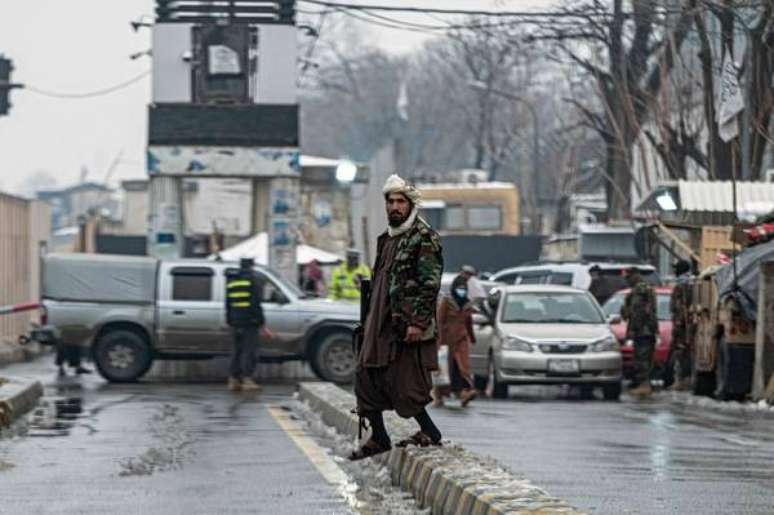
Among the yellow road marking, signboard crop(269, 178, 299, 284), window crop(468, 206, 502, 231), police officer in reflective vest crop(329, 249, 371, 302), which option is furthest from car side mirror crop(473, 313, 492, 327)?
window crop(468, 206, 502, 231)

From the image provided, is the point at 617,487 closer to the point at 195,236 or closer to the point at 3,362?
the point at 3,362

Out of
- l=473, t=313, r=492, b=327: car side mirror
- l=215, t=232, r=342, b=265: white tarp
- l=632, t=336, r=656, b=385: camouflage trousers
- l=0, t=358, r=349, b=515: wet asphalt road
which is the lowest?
l=0, t=358, r=349, b=515: wet asphalt road

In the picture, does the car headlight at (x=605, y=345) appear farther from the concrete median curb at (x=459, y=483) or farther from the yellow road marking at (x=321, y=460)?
the concrete median curb at (x=459, y=483)

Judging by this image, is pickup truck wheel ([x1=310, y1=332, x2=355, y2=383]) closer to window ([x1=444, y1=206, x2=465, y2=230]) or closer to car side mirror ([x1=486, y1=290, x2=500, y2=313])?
car side mirror ([x1=486, y1=290, x2=500, y2=313])

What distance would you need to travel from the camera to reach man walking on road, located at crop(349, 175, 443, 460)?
12.6 meters

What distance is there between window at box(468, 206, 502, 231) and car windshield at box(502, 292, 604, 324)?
3140 cm

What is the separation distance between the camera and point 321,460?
1463 cm

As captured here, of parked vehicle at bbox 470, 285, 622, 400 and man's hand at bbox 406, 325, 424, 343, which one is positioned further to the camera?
parked vehicle at bbox 470, 285, 622, 400

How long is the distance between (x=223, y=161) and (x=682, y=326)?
496 inches

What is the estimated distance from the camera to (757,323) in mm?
24375

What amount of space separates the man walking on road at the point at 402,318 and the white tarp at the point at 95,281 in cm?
1702

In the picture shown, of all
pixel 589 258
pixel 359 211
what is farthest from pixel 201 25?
pixel 589 258

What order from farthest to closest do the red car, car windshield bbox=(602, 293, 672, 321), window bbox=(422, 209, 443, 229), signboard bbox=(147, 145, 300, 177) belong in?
window bbox=(422, 209, 443, 229)
signboard bbox=(147, 145, 300, 177)
car windshield bbox=(602, 293, 672, 321)
the red car

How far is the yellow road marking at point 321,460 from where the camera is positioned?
40.6 feet
